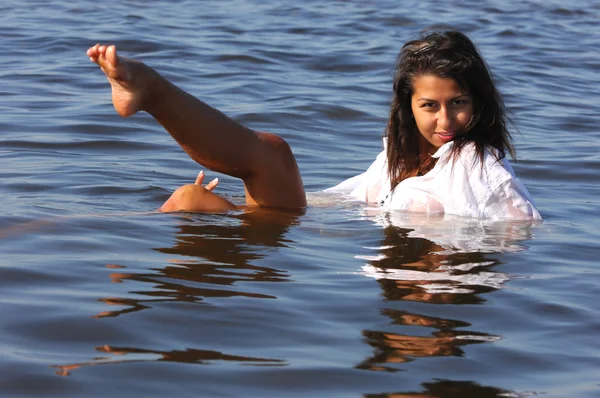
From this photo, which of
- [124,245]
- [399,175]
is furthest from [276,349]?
[399,175]

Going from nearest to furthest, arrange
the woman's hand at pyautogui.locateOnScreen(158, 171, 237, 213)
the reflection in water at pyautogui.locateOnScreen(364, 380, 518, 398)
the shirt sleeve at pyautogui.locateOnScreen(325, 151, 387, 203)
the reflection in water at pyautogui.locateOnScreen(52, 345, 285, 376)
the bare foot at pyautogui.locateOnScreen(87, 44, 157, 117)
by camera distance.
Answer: the reflection in water at pyautogui.locateOnScreen(364, 380, 518, 398) < the reflection in water at pyautogui.locateOnScreen(52, 345, 285, 376) < the bare foot at pyautogui.locateOnScreen(87, 44, 157, 117) < the woman's hand at pyautogui.locateOnScreen(158, 171, 237, 213) < the shirt sleeve at pyautogui.locateOnScreen(325, 151, 387, 203)

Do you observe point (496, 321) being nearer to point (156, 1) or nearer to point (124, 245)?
point (124, 245)

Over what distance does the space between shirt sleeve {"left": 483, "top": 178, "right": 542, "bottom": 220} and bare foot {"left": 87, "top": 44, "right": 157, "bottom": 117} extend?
1734 mm

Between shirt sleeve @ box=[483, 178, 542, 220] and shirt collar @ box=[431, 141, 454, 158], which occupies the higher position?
shirt collar @ box=[431, 141, 454, 158]

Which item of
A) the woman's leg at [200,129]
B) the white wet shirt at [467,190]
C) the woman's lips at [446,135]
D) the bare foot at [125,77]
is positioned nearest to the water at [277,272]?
the white wet shirt at [467,190]

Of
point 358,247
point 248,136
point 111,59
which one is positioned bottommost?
point 358,247

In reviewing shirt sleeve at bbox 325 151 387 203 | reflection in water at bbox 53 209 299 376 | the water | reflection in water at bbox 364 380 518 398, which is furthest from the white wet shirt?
reflection in water at bbox 364 380 518 398

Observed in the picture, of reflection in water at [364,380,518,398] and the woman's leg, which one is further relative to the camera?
the woman's leg

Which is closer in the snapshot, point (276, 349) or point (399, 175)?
point (276, 349)

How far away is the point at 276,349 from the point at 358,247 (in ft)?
4.65

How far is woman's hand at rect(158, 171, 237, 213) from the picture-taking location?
4578 millimetres

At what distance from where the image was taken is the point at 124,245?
4156mm

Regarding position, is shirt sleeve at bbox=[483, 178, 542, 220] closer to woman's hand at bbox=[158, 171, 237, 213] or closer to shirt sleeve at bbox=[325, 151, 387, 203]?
shirt sleeve at bbox=[325, 151, 387, 203]

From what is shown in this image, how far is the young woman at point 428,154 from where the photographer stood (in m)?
4.35
